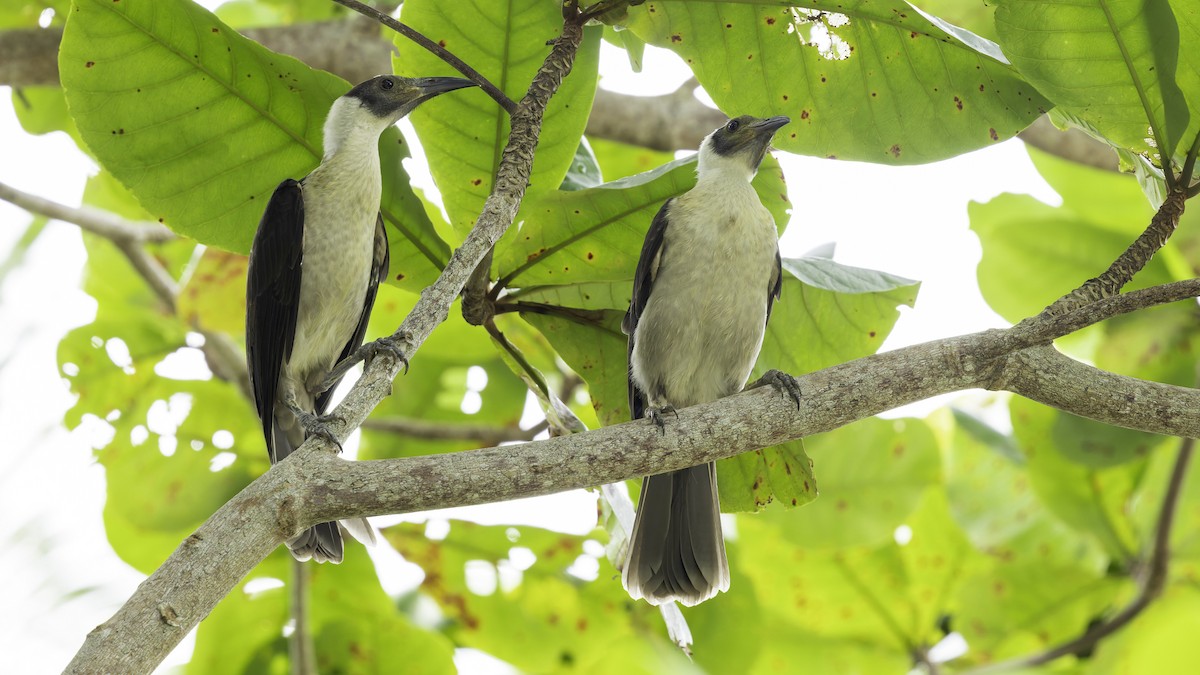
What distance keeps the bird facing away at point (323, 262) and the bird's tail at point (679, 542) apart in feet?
2.70

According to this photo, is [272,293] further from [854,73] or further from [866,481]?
[866,481]

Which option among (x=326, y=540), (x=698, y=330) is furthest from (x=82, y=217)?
(x=698, y=330)

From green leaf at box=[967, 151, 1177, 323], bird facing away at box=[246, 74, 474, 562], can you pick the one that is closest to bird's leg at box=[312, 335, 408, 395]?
bird facing away at box=[246, 74, 474, 562]

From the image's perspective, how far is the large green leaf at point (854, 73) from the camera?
98.0 inches

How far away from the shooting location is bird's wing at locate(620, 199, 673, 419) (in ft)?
9.20

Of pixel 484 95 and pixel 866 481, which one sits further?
pixel 866 481

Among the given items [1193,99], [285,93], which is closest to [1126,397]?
[1193,99]

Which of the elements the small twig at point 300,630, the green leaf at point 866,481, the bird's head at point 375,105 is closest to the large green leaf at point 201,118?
the bird's head at point 375,105

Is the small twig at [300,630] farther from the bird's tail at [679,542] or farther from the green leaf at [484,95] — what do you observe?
the green leaf at [484,95]

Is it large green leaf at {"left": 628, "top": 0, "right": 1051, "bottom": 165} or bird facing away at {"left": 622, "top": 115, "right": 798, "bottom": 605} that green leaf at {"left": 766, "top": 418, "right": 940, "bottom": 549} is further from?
large green leaf at {"left": 628, "top": 0, "right": 1051, "bottom": 165}

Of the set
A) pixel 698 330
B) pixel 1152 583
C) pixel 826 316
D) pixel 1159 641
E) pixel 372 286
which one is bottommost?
pixel 1159 641

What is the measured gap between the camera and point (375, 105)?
10.4 feet

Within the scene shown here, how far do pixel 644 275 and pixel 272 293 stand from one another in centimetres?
105

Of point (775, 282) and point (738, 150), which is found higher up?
point (738, 150)
